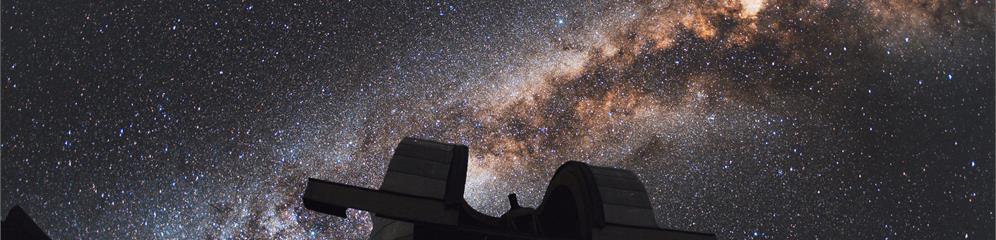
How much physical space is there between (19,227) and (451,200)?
6705 millimetres

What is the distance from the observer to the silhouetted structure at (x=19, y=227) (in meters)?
8.57

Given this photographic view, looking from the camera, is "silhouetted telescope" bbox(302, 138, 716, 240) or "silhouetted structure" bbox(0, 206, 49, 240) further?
"silhouetted structure" bbox(0, 206, 49, 240)

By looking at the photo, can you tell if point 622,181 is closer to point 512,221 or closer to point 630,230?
point 630,230

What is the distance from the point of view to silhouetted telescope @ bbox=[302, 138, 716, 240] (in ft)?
18.0

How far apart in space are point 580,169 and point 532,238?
1178 millimetres

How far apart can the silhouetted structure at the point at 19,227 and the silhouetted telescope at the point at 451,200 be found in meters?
4.81

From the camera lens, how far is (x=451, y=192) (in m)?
5.85

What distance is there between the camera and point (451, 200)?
5.71m

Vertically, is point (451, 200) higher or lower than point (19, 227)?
higher

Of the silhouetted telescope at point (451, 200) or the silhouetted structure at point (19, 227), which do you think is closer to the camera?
the silhouetted telescope at point (451, 200)

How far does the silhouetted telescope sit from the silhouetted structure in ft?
15.8

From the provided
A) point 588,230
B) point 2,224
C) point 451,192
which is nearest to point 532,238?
point 588,230

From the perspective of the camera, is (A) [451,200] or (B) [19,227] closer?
(A) [451,200]

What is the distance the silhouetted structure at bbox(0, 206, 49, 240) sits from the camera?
8.57 meters
